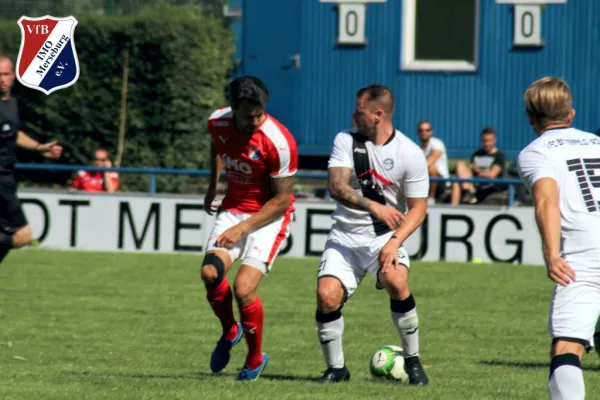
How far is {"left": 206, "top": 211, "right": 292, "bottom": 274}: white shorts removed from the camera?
8.84 m

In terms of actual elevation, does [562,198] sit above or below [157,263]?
above

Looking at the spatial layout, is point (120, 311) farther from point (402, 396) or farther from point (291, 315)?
point (402, 396)

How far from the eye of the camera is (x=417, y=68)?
76.3 feet

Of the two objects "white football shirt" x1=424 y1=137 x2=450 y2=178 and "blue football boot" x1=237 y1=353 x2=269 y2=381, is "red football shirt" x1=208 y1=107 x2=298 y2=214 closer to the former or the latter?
"blue football boot" x1=237 y1=353 x2=269 y2=381

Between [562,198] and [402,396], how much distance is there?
2.25 m

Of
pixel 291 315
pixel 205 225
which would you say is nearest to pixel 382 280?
pixel 291 315

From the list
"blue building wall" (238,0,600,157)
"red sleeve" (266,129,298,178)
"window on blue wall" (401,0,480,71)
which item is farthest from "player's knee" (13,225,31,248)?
"window on blue wall" (401,0,480,71)

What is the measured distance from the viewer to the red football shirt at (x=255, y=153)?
28.3 feet

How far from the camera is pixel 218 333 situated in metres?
11.6

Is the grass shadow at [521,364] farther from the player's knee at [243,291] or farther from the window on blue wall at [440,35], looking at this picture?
the window on blue wall at [440,35]

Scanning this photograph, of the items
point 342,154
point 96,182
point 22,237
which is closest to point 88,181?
point 96,182

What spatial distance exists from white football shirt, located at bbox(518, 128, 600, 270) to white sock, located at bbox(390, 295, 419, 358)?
2.43 m

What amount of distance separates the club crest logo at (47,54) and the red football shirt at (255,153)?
1.05 m

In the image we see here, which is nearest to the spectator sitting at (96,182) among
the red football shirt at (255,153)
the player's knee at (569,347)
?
the red football shirt at (255,153)
